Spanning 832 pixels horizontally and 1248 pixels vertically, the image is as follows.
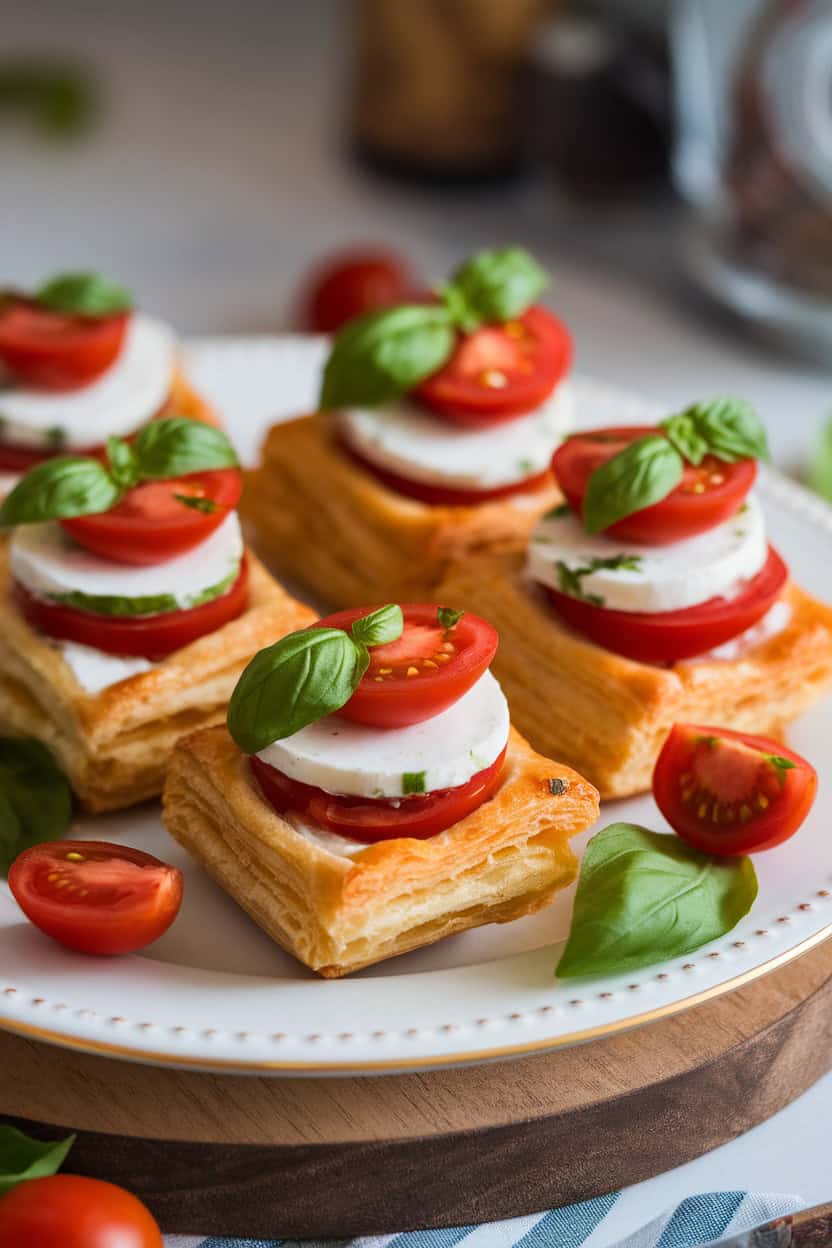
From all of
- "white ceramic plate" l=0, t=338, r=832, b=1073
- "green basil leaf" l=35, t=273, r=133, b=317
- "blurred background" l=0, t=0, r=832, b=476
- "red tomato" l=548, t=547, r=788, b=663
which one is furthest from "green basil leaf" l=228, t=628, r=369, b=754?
"blurred background" l=0, t=0, r=832, b=476

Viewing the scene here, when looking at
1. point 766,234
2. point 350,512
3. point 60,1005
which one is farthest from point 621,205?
point 60,1005

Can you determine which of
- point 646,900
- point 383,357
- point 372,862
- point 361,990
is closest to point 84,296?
point 383,357

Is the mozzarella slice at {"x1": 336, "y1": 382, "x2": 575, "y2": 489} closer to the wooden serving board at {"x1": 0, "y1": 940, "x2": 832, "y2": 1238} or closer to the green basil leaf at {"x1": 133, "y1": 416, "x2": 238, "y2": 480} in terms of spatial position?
the green basil leaf at {"x1": 133, "y1": 416, "x2": 238, "y2": 480}

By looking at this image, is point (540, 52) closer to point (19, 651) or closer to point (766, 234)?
point (766, 234)

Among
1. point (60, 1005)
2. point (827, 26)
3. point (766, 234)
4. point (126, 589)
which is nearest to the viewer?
point (60, 1005)

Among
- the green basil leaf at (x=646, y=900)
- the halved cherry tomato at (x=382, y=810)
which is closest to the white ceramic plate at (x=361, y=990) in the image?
the green basil leaf at (x=646, y=900)

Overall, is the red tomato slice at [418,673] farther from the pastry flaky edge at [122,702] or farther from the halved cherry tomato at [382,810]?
the pastry flaky edge at [122,702]

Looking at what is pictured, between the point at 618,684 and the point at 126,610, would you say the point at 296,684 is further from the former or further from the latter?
the point at 618,684
